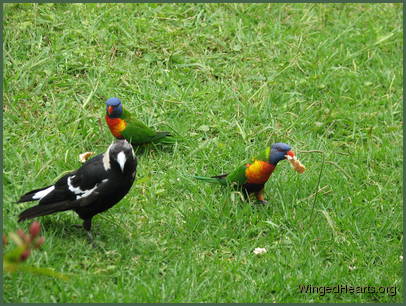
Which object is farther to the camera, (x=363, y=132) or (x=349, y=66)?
(x=349, y=66)

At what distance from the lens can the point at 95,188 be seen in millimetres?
Result: 4148

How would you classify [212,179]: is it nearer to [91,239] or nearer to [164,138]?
[164,138]

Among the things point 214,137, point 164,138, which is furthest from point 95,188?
point 214,137

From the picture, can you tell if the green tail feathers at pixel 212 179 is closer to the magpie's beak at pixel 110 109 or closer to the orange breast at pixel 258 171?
the orange breast at pixel 258 171

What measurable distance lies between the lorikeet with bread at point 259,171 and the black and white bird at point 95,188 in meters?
0.94

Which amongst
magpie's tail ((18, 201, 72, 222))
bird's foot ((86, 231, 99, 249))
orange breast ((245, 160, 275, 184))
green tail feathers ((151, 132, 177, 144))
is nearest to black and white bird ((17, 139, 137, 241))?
magpie's tail ((18, 201, 72, 222))

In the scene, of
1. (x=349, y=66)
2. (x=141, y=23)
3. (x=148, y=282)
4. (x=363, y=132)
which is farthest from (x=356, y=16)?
(x=148, y=282)

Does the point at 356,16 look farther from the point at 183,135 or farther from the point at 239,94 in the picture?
the point at 183,135

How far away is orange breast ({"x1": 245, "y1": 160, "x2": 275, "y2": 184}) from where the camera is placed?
4.70 m

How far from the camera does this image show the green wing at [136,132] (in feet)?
17.3

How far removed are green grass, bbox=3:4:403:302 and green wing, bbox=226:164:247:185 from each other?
0.38 feet

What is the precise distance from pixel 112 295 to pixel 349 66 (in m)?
4.10

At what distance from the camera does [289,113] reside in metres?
6.05

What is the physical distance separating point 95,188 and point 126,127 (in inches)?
48.8
